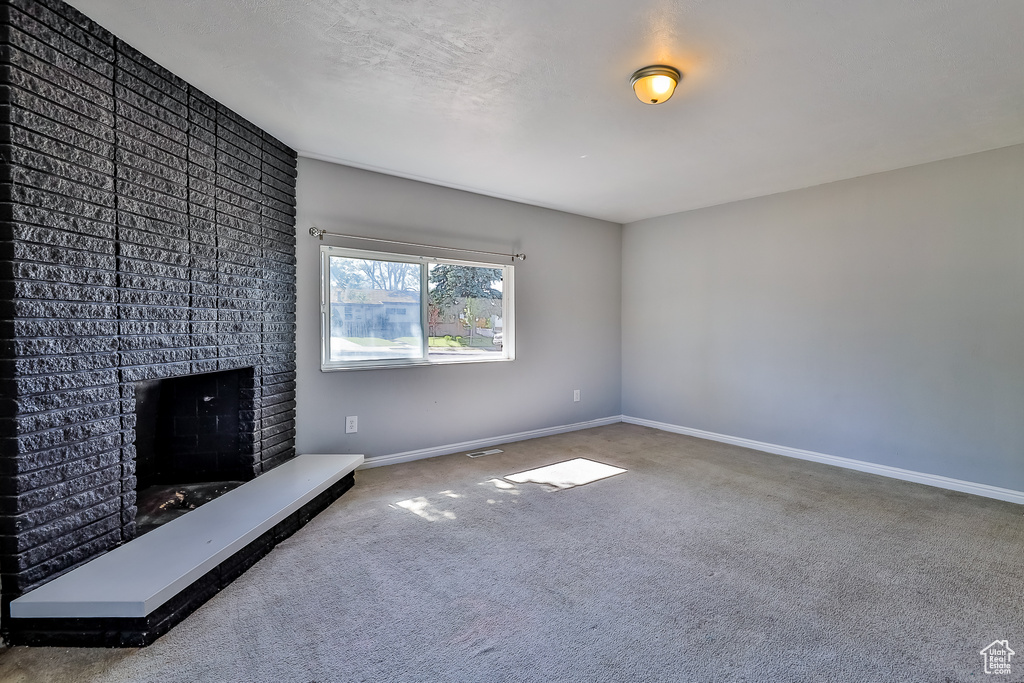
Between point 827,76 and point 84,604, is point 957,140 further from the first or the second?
point 84,604

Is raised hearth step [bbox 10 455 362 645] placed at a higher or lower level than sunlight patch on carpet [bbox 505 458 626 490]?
higher

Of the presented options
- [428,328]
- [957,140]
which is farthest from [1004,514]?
[428,328]

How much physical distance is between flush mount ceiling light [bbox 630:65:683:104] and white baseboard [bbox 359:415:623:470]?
3.00m

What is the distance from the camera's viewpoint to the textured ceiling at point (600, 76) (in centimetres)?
179

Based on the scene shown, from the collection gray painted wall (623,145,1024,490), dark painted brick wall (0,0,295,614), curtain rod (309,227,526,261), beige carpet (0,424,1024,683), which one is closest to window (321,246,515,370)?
curtain rod (309,227,526,261)

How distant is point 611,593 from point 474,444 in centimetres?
240

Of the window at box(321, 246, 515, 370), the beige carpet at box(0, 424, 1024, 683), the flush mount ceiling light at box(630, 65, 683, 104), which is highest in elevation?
the flush mount ceiling light at box(630, 65, 683, 104)

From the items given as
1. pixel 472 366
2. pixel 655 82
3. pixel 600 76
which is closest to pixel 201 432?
pixel 472 366

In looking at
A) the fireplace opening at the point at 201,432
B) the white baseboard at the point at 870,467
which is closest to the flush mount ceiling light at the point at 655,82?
the fireplace opening at the point at 201,432

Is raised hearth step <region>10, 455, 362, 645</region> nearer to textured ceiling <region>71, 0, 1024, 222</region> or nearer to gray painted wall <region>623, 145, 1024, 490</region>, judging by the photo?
textured ceiling <region>71, 0, 1024, 222</region>

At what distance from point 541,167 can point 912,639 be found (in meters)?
3.23

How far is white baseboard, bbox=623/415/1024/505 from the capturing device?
10.2ft

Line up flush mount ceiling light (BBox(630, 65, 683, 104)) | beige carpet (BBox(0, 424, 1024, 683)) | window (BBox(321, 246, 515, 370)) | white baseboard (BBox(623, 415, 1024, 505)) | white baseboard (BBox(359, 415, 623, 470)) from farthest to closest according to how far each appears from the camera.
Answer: white baseboard (BBox(359, 415, 623, 470))
window (BBox(321, 246, 515, 370))
white baseboard (BBox(623, 415, 1024, 505))
flush mount ceiling light (BBox(630, 65, 683, 104))
beige carpet (BBox(0, 424, 1024, 683))

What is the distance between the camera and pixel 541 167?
3506mm
